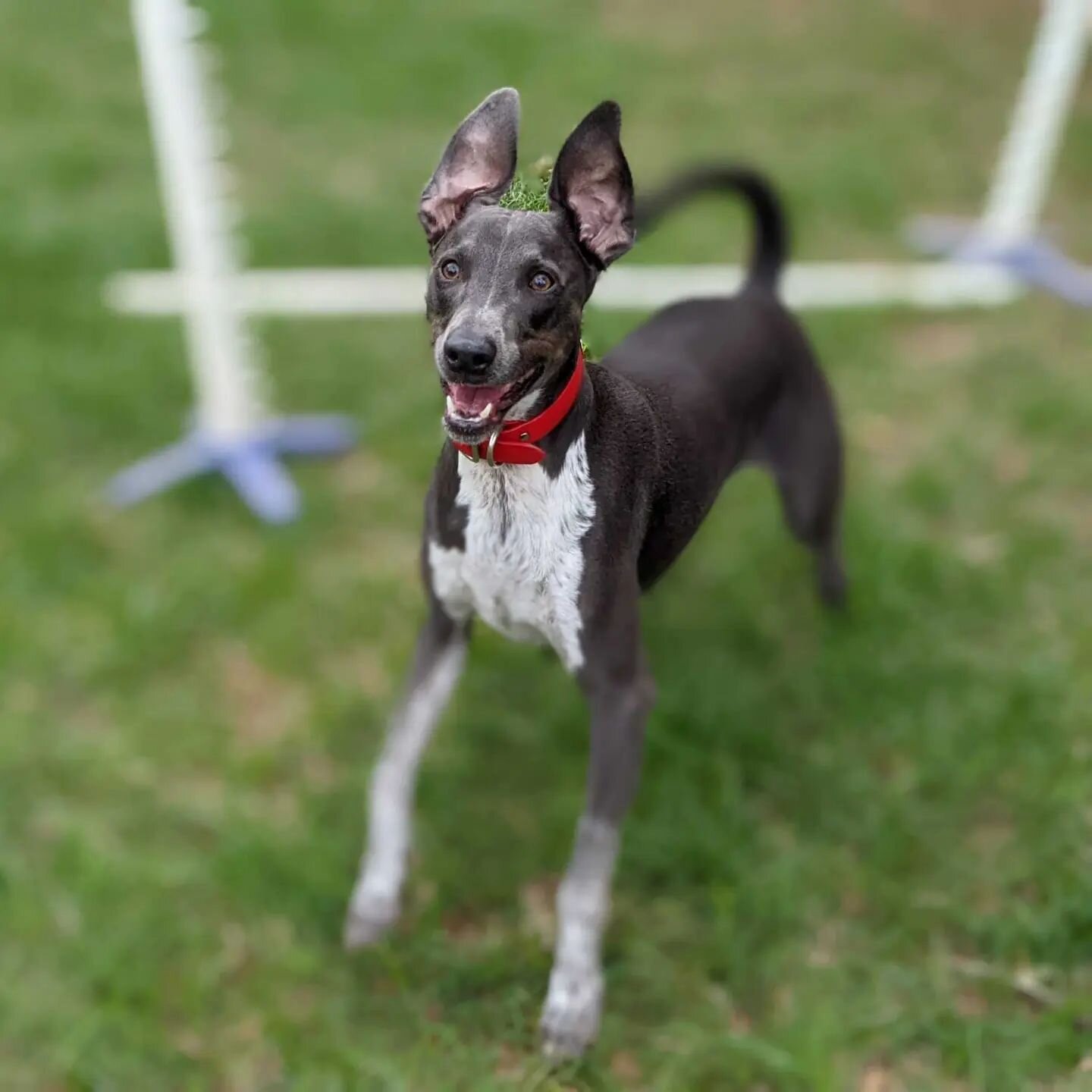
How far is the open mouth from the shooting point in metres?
1.94

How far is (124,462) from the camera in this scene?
4.96 m

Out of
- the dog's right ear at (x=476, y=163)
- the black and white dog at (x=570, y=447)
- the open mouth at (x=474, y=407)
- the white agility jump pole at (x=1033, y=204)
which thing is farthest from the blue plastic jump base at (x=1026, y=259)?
the open mouth at (x=474, y=407)

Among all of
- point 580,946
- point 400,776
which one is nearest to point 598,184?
point 400,776

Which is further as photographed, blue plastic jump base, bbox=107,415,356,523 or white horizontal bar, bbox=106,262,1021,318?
white horizontal bar, bbox=106,262,1021,318

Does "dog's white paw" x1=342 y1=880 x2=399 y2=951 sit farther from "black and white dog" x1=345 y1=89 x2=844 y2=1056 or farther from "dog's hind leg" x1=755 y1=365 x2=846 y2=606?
"dog's hind leg" x1=755 y1=365 x2=846 y2=606

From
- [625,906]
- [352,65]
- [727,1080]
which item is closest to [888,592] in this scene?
[625,906]

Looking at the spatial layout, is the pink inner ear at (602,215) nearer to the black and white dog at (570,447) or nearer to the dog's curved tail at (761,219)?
the black and white dog at (570,447)

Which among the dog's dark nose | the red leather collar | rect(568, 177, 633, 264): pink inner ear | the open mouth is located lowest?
the red leather collar

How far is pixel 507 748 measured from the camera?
3.62m

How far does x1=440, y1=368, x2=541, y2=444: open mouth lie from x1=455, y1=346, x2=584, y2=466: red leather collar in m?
0.09

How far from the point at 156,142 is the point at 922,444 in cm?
521

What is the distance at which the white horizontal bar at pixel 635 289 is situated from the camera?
5719mm

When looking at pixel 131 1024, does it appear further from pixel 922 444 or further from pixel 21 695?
pixel 922 444

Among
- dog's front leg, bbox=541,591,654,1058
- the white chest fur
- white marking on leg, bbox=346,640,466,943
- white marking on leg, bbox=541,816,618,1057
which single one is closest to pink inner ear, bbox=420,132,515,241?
the white chest fur
